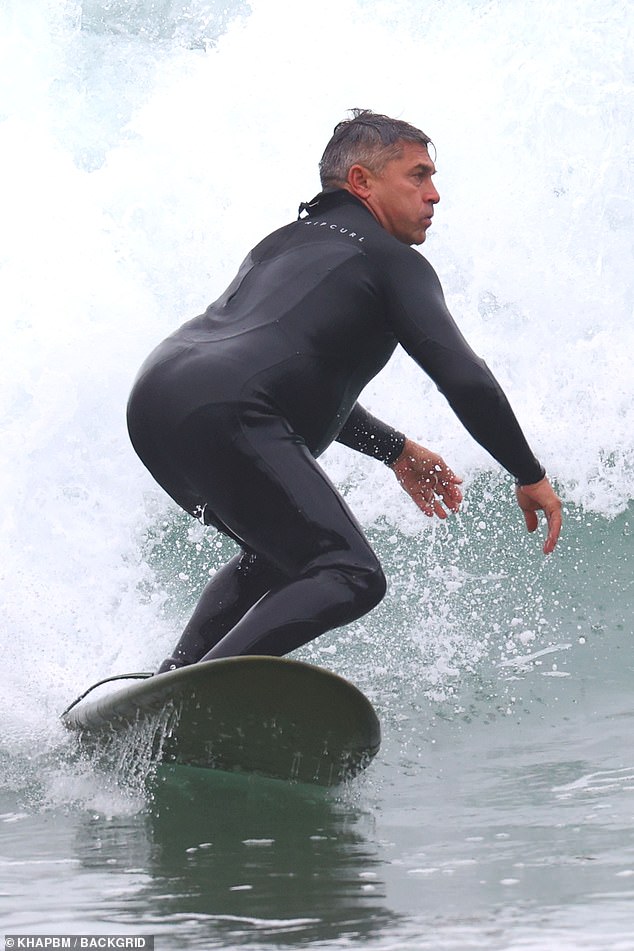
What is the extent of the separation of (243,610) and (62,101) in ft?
40.1

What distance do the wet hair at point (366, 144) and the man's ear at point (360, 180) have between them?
14 millimetres

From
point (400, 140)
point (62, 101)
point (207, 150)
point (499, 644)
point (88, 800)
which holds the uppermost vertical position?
point (62, 101)

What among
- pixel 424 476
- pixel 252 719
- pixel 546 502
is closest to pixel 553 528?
pixel 546 502

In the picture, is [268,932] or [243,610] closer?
[268,932]

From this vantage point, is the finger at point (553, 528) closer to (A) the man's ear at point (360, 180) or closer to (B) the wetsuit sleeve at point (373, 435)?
(B) the wetsuit sleeve at point (373, 435)

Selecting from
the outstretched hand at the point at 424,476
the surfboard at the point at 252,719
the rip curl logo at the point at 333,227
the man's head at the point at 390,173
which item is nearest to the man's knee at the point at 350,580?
the surfboard at the point at 252,719

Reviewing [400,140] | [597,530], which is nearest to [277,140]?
[597,530]

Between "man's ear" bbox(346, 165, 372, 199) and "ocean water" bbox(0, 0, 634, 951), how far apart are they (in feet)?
5.06

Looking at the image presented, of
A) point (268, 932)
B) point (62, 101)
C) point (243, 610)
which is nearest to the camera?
point (268, 932)

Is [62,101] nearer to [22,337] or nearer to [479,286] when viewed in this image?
[22,337]

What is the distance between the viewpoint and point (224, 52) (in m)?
12.2

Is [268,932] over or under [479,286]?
under

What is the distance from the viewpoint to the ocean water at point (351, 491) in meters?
2.65

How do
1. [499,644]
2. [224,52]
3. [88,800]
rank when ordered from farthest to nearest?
[224,52] → [499,644] → [88,800]
